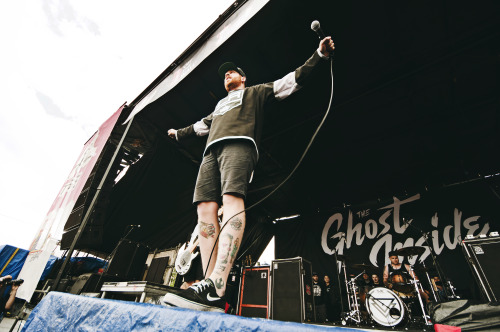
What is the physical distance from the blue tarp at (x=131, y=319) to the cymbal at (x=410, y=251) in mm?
4389

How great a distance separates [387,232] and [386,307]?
1469mm

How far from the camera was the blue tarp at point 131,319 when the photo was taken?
538mm

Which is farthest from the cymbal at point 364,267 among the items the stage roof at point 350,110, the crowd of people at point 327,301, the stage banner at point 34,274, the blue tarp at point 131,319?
Result: the stage banner at point 34,274

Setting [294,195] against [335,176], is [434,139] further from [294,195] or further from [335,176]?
[294,195]

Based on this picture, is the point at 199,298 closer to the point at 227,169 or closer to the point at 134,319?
the point at 134,319

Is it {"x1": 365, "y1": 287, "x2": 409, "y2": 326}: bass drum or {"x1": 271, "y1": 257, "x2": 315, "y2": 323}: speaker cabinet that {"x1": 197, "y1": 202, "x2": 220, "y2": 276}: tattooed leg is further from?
{"x1": 365, "y1": 287, "x2": 409, "y2": 326}: bass drum

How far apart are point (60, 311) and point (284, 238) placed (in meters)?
5.20

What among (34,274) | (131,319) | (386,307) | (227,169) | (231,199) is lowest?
(131,319)

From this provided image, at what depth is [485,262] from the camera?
1994mm

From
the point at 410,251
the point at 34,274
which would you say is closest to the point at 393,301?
the point at 410,251

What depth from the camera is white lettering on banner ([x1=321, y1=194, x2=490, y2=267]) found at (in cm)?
392

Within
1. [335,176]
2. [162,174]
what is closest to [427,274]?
[335,176]

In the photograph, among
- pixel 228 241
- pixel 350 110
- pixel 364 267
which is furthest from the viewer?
pixel 364 267

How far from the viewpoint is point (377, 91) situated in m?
2.94
